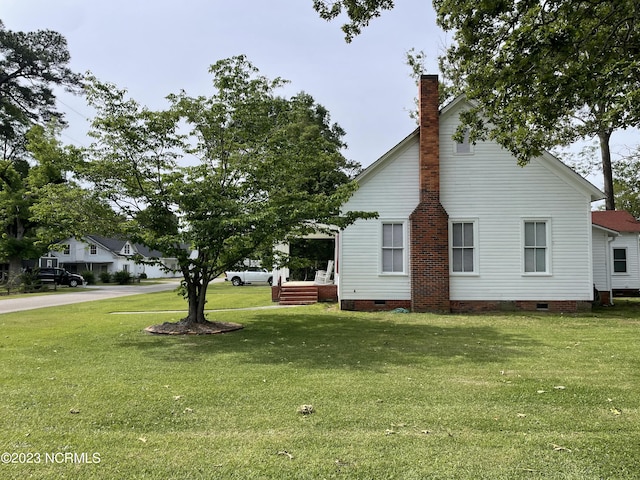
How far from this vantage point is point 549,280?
602 inches

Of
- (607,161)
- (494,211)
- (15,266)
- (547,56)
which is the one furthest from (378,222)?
(15,266)

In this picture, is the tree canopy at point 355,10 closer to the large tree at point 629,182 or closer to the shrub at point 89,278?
the large tree at point 629,182

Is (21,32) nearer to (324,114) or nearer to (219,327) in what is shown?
(324,114)

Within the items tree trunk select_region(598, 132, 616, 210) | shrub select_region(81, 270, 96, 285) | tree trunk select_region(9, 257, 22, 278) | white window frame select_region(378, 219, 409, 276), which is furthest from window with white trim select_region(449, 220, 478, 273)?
shrub select_region(81, 270, 96, 285)

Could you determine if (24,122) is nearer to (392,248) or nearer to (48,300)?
(48,300)

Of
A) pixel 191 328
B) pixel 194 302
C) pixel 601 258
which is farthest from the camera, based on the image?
pixel 601 258

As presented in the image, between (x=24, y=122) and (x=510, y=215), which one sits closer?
(x=510, y=215)

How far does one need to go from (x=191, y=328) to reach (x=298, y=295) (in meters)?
8.03

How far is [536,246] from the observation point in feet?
50.6

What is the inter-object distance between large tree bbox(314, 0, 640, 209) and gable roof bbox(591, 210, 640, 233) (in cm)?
1418

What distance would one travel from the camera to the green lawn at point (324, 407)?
3.72 meters

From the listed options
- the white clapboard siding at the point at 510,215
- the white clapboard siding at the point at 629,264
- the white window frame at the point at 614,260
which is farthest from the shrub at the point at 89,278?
the white clapboard siding at the point at 629,264

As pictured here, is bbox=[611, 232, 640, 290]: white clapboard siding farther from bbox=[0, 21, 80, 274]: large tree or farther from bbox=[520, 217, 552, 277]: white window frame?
bbox=[0, 21, 80, 274]: large tree

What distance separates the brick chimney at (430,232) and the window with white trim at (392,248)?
57 centimetres
